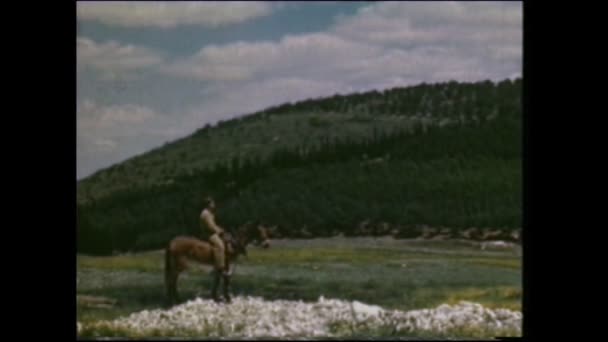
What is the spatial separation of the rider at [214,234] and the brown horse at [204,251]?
56 millimetres

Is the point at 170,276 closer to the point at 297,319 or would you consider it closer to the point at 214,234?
the point at 214,234

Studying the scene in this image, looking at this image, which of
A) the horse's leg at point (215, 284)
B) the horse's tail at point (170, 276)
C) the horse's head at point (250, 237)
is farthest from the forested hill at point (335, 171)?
the horse's leg at point (215, 284)

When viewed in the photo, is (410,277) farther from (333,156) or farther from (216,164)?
(216,164)

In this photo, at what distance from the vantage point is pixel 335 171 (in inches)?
589

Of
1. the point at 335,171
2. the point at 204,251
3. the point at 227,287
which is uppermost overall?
the point at 335,171

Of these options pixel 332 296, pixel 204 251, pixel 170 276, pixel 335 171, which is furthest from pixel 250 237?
pixel 335 171

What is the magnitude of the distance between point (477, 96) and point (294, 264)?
3.64 metres

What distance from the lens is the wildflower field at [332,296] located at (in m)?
14.0

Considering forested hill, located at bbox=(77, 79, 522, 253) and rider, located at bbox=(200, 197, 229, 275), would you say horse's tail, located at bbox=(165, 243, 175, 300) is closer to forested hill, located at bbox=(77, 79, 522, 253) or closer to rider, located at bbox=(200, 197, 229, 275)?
forested hill, located at bbox=(77, 79, 522, 253)

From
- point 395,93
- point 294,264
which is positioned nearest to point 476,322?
point 294,264

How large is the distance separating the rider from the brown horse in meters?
0.06

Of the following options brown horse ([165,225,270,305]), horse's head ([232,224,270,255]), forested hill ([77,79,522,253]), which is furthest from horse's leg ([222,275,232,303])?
forested hill ([77,79,522,253])

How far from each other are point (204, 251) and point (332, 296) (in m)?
1.84
